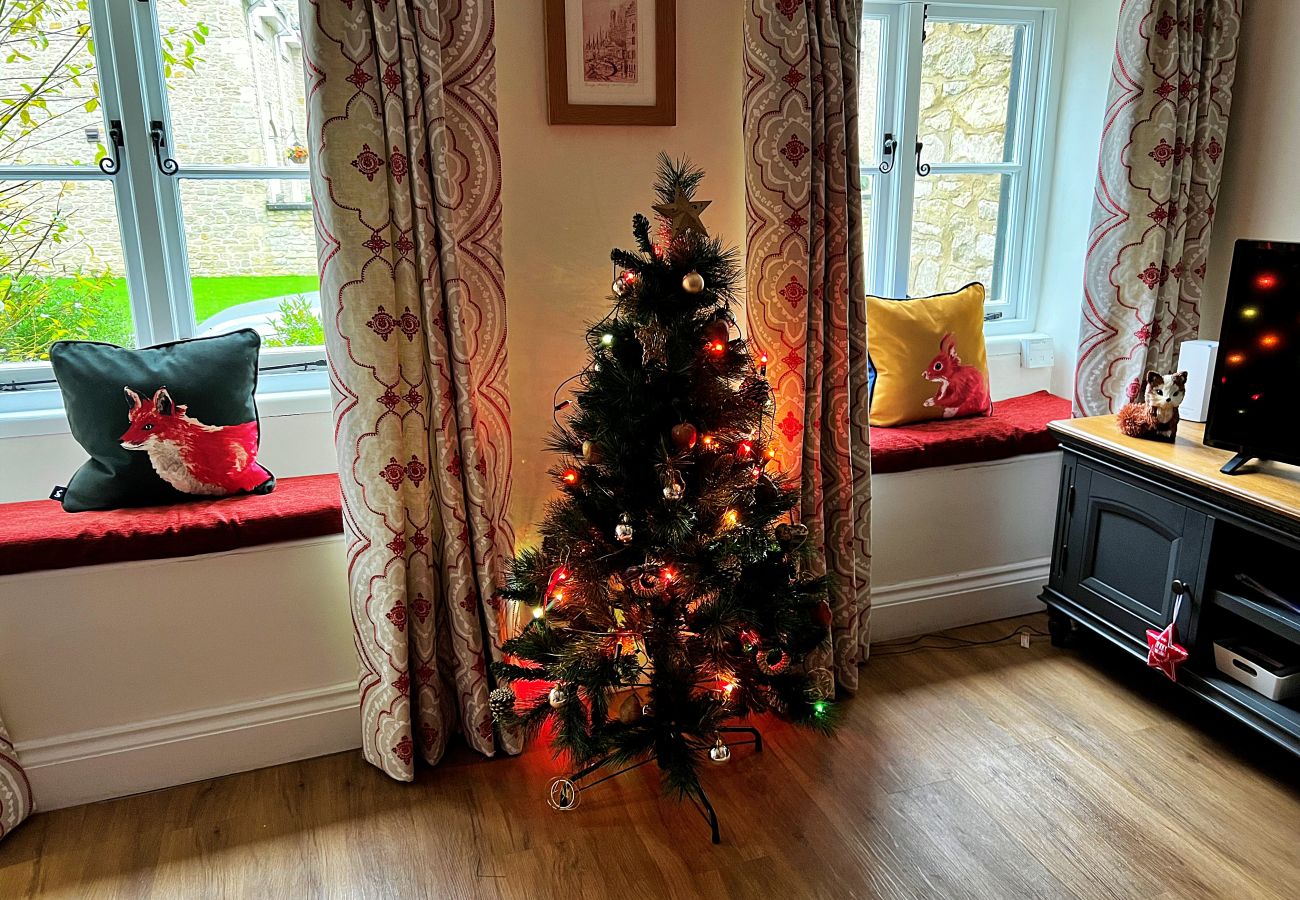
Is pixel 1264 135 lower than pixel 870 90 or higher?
lower

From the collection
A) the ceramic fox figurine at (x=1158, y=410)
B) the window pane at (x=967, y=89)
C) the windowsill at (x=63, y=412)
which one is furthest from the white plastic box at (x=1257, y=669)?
the windowsill at (x=63, y=412)

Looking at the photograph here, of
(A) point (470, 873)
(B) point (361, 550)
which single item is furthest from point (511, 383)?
(A) point (470, 873)

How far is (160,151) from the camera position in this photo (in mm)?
2371

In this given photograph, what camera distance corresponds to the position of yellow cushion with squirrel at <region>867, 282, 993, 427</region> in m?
2.92

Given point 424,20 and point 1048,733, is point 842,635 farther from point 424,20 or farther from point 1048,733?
point 424,20

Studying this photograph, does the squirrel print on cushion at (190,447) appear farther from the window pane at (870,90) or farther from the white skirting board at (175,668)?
the window pane at (870,90)

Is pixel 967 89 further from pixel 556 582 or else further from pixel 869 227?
pixel 556 582

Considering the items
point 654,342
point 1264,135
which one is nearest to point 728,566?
point 654,342

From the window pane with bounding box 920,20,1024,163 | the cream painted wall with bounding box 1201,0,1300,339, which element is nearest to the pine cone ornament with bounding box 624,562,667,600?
the window pane with bounding box 920,20,1024,163

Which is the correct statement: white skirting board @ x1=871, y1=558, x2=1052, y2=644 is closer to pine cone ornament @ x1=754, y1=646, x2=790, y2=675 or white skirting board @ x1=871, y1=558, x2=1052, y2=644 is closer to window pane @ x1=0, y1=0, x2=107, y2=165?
pine cone ornament @ x1=754, y1=646, x2=790, y2=675

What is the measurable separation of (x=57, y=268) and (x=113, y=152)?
0.33m

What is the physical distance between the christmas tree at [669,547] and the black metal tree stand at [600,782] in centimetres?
2

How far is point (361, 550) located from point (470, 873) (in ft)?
2.52

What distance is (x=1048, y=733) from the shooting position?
250 centimetres
